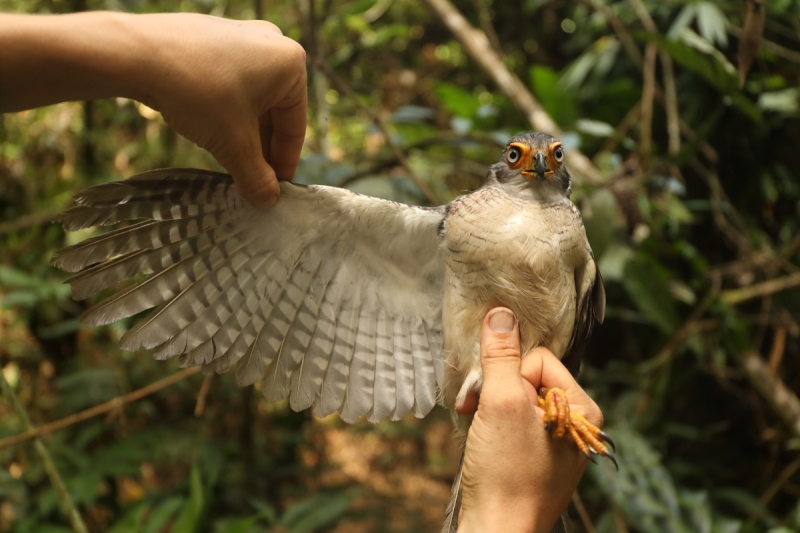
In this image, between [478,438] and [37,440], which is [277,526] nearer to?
[37,440]

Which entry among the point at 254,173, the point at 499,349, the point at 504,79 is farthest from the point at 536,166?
the point at 504,79

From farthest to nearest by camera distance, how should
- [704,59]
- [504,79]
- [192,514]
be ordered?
1. [504,79]
2. [704,59]
3. [192,514]

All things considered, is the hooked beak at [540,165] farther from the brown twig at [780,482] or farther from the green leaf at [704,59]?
the brown twig at [780,482]

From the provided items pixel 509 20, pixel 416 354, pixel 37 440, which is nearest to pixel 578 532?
pixel 416 354

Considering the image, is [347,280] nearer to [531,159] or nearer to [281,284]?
[281,284]

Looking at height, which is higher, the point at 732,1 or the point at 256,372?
the point at 732,1

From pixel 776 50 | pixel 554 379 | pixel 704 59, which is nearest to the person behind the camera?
pixel 554 379

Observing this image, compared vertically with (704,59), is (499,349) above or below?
below
